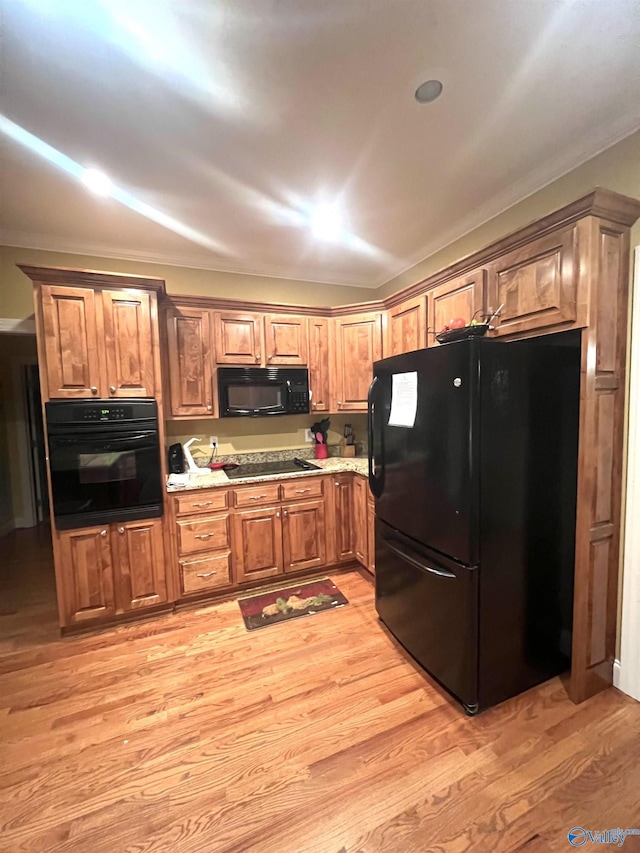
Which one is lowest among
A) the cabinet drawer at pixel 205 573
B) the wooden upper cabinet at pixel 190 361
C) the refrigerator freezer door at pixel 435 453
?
the cabinet drawer at pixel 205 573

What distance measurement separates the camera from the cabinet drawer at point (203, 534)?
250cm

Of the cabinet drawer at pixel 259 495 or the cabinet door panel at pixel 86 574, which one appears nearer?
the cabinet door panel at pixel 86 574

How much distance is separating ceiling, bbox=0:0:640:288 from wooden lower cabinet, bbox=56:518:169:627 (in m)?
2.20

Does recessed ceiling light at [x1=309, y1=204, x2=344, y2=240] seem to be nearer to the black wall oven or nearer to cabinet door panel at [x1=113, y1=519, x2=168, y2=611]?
the black wall oven

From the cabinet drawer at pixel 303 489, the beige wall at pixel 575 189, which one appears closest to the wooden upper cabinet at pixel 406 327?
the beige wall at pixel 575 189

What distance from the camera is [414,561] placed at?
1.88 metres

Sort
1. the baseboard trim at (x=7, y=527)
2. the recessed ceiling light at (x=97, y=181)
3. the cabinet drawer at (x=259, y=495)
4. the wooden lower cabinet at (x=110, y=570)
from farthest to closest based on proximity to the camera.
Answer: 1. the baseboard trim at (x=7, y=527)
2. the cabinet drawer at (x=259, y=495)
3. the wooden lower cabinet at (x=110, y=570)
4. the recessed ceiling light at (x=97, y=181)

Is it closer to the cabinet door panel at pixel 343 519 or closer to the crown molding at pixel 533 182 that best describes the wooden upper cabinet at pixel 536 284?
the crown molding at pixel 533 182

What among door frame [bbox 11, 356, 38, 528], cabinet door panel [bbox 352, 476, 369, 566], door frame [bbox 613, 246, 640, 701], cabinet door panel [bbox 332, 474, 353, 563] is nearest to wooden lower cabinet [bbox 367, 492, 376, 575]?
cabinet door panel [bbox 352, 476, 369, 566]

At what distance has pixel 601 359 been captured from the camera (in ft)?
5.14

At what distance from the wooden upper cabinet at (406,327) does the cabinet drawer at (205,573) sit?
7.22ft

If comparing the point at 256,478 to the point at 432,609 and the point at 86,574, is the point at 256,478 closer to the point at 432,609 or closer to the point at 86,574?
the point at 86,574

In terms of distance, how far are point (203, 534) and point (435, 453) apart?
6.03 feet

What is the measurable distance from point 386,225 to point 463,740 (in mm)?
3166
